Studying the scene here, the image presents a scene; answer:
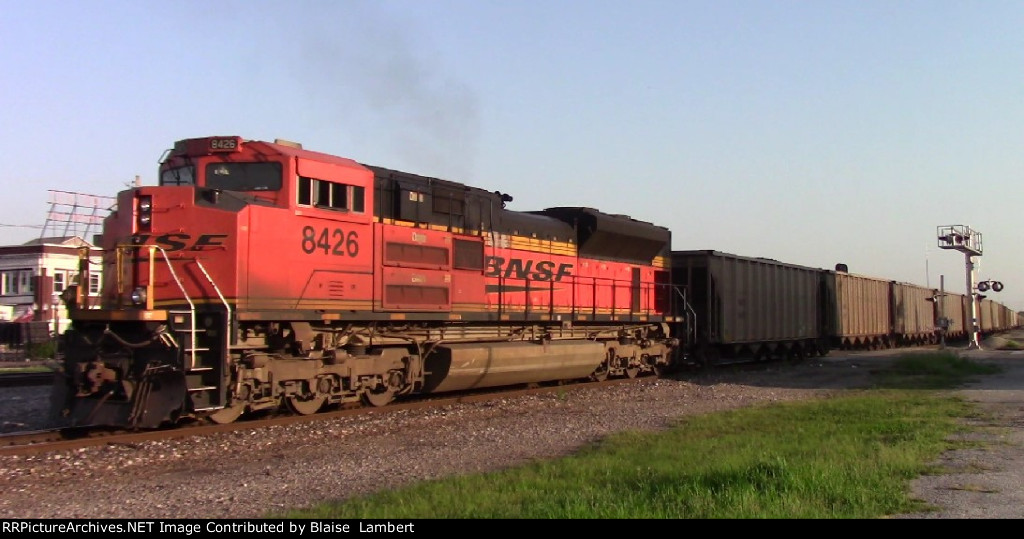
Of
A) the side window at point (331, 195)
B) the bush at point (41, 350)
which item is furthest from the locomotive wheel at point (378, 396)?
the bush at point (41, 350)

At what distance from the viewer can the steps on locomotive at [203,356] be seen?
10117 mm

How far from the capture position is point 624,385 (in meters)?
18.1

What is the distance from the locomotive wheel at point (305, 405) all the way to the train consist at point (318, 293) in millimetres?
52

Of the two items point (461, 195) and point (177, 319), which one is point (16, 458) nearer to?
point (177, 319)

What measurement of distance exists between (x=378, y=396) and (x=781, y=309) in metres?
16.5

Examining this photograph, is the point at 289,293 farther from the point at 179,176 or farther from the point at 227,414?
the point at 179,176

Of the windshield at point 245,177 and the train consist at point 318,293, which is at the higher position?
the windshield at point 245,177

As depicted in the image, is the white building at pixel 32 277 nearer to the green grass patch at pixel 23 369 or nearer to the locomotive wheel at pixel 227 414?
the green grass patch at pixel 23 369

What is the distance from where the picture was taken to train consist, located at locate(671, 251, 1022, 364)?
2211cm

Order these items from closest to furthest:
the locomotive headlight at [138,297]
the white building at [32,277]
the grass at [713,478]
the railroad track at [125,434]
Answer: the grass at [713,478], the railroad track at [125,434], the locomotive headlight at [138,297], the white building at [32,277]

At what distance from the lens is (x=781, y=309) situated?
25.9 meters

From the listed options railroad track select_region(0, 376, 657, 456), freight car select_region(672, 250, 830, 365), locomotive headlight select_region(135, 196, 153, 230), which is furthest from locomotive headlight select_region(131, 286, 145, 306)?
freight car select_region(672, 250, 830, 365)

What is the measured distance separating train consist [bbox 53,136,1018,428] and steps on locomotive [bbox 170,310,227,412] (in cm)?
3
